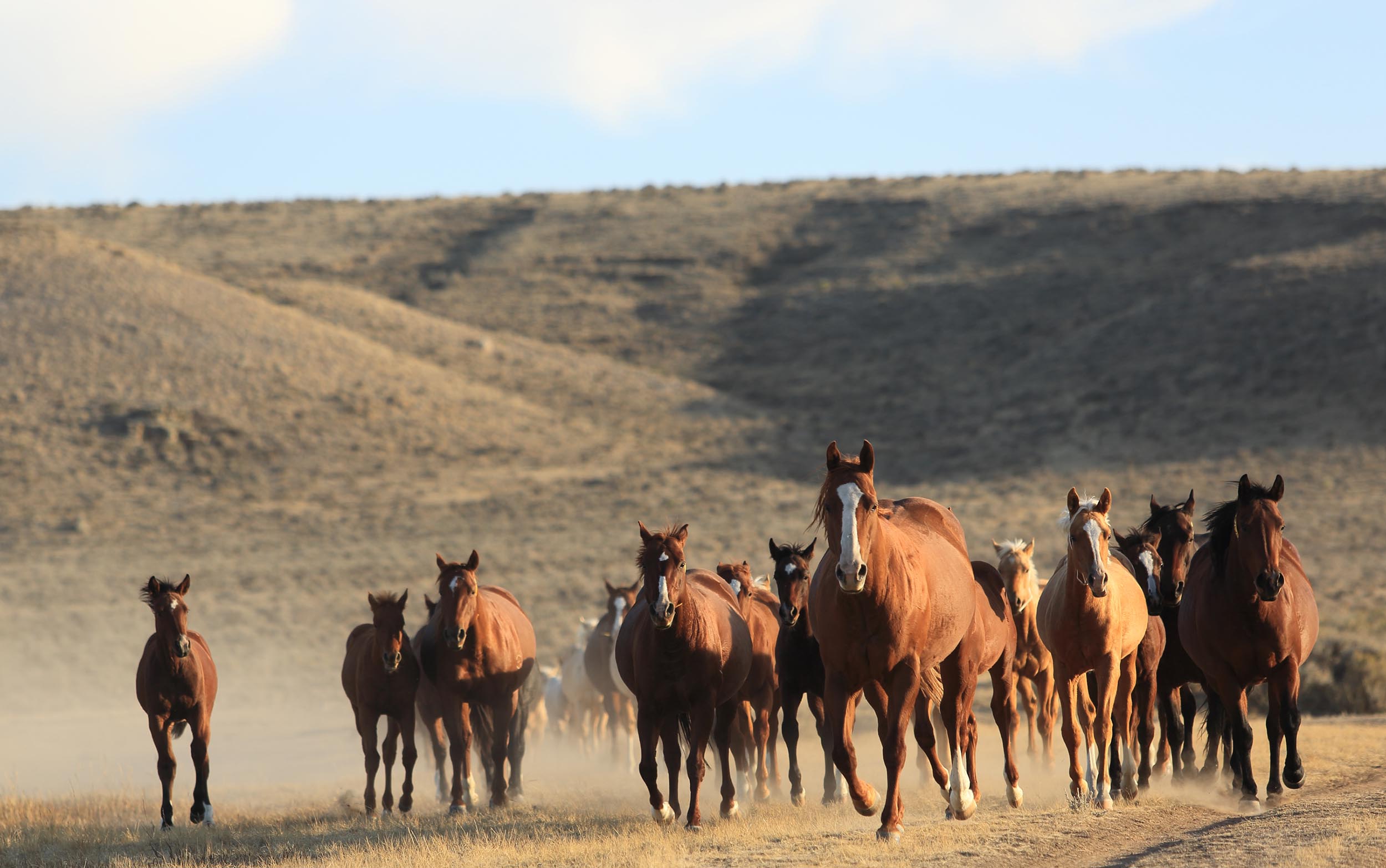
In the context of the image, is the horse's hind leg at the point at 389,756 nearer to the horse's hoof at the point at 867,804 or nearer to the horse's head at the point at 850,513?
the horse's hoof at the point at 867,804

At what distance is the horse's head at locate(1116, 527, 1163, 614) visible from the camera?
11945 millimetres

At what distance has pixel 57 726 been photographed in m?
27.1

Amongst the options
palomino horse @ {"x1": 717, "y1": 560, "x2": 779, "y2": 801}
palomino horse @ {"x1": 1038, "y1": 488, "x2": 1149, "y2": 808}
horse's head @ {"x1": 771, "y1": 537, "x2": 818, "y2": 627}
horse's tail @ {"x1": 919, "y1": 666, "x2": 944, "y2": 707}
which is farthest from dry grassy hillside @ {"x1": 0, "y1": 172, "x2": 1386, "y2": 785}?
horse's tail @ {"x1": 919, "y1": 666, "x2": 944, "y2": 707}

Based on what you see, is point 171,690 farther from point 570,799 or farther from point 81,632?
point 81,632

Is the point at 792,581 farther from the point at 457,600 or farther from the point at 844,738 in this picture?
the point at 844,738

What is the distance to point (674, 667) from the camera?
11750 millimetres

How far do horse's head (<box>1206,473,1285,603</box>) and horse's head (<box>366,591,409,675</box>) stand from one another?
7783mm

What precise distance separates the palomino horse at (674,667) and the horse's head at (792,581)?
3.57ft

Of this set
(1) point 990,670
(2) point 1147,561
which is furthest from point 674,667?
(2) point 1147,561

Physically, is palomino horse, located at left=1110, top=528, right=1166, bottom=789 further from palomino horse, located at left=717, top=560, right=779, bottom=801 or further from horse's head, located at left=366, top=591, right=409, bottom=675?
horse's head, located at left=366, top=591, right=409, bottom=675

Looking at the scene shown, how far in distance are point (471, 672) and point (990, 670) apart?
17.1ft

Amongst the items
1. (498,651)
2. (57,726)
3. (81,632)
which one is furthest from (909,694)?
(81,632)

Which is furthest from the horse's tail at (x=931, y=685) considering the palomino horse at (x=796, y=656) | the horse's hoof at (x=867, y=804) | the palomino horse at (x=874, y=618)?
the palomino horse at (x=796, y=656)

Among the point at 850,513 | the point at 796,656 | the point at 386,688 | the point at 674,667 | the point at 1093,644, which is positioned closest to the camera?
the point at 850,513
